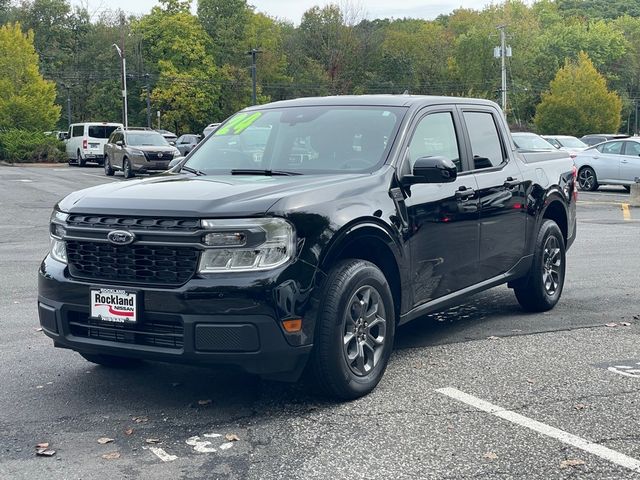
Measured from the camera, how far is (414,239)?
18.3ft

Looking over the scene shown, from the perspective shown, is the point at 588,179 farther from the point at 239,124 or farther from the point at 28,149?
the point at 28,149

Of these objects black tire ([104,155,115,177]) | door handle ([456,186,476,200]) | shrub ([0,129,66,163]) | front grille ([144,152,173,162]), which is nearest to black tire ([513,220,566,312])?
door handle ([456,186,476,200])

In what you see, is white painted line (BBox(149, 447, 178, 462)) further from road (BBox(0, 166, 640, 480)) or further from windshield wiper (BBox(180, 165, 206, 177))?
windshield wiper (BBox(180, 165, 206, 177))

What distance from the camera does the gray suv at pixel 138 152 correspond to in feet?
97.9

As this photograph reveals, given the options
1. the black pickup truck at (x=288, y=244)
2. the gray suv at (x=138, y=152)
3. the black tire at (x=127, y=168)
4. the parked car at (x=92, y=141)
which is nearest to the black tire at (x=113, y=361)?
the black pickup truck at (x=288, y=244)

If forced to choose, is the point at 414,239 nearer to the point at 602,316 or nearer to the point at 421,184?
the point at 421,184

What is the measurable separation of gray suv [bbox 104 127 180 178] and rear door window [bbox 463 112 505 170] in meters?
22.8

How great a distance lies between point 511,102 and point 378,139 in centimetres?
8998

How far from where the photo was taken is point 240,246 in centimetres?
457

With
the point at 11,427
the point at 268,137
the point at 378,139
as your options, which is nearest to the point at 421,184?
the point at 378,139

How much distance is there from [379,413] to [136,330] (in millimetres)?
1411

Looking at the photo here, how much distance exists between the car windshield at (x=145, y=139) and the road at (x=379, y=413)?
2387cm

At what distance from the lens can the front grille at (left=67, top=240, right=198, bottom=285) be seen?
4.61 meters

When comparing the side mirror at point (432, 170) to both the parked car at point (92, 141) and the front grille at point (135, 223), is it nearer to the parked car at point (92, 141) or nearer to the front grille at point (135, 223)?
the front grille at point (135, 223)
